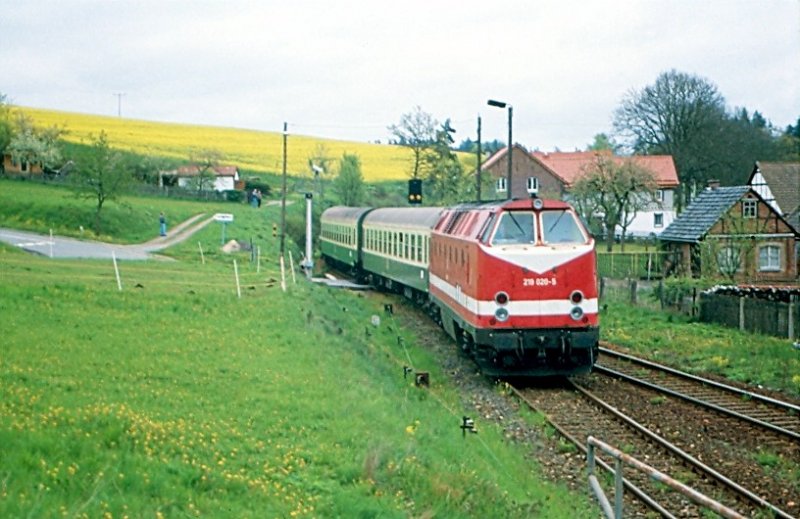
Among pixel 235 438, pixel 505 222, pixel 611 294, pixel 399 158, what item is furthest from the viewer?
pixel 399 158

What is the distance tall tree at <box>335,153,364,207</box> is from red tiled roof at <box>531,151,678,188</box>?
590 inches

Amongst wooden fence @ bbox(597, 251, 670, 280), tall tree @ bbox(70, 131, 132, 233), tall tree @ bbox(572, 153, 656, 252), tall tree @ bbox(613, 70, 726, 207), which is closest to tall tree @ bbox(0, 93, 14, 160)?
tall tree @ bbox(70, 131, 132, 233)

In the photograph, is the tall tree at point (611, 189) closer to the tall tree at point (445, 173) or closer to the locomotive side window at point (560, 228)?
the tall tree at point (445, 173)

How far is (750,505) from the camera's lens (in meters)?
11.6

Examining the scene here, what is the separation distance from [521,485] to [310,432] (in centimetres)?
268

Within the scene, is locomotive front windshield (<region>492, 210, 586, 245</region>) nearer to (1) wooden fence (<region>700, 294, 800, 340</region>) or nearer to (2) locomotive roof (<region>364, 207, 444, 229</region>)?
(2) locomotive roof (<region>364, 207, 444, 229</region>)

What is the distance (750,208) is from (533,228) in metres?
31.4

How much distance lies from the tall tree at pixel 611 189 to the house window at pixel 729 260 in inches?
746

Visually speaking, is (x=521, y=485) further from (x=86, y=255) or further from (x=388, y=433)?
(x=86, y=255)

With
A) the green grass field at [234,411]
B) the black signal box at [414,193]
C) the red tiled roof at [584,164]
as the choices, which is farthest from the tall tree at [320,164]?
the green grass field at [234,411]

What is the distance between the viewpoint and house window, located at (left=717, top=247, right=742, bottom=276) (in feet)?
129

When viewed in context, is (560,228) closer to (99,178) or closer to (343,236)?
(99,178)

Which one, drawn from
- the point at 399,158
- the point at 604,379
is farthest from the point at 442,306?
the point at 399,158

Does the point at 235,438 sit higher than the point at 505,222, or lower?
lower
